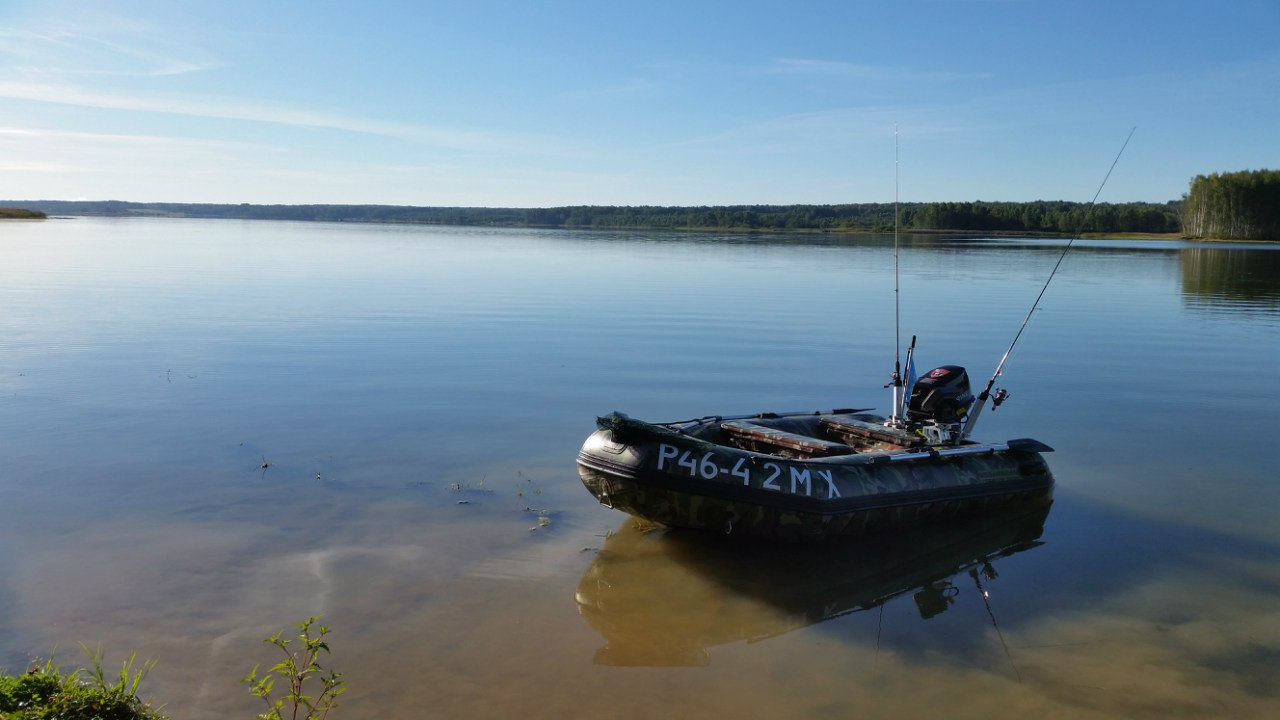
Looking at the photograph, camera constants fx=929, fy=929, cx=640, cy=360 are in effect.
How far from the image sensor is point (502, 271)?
36.3 metres

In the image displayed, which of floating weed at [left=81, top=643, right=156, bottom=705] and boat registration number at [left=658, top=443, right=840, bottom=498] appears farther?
boat registration number at [left=658, top=443, right=840, bottom=498]

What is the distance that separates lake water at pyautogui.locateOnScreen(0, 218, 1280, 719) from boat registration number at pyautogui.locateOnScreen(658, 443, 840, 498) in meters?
0.71

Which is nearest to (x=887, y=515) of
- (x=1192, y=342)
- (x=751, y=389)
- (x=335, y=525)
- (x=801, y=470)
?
(x=801, y=470)

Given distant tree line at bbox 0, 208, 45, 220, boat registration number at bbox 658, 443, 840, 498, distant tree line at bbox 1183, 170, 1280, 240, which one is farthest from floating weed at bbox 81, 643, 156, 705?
distant tree line at bbox 1183, 170, 1280, 240

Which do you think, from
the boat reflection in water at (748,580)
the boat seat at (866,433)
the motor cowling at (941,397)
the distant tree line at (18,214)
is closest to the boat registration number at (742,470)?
the boat reflection in water at (748,580)

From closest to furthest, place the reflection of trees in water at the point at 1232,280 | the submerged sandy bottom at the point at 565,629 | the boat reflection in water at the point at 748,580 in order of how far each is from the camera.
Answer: the submerged sandy bottom at the point at 565,629, the boat reflection in water at the point at 748,580, the reflection of trees in water at the point at 1232,280

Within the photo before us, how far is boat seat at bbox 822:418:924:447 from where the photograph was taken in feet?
29.9

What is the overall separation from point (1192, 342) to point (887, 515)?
15.8 m

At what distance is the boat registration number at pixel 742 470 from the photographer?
7367 mm

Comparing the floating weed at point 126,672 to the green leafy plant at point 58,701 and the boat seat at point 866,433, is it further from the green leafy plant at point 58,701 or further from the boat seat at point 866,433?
the boat seat at point 866,433

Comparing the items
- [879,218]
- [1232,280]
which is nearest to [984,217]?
[879,218]

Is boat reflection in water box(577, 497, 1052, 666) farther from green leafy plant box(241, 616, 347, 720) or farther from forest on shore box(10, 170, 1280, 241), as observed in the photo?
forest on shore box(10, 170, 1280, 241)

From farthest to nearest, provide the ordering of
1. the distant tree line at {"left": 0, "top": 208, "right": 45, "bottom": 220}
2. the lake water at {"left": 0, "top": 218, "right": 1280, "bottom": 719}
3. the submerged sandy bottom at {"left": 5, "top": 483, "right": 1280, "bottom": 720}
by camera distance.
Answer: the distant tree line at {"left": 0, "top": 208, "right": 45, "bottom": 220}
the lake water at {"left": 0, "top": 218, "right": 1280, "bottom": 719}
the submerged sandy bottom at {"left": 5, "top": 483, "right": 1280, "bottom": 720}

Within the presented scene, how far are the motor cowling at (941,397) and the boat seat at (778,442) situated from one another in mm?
1120
